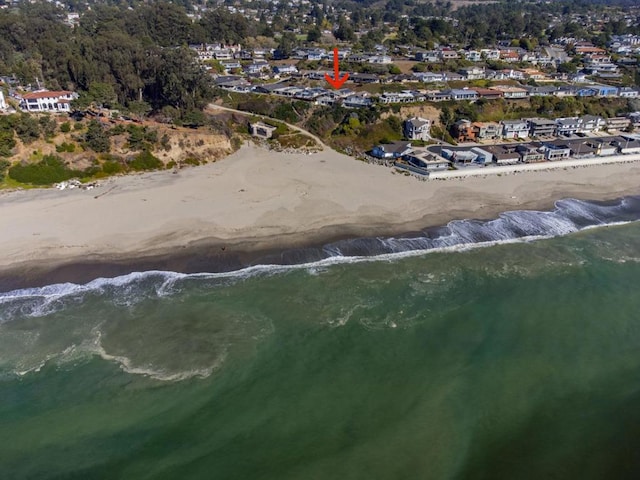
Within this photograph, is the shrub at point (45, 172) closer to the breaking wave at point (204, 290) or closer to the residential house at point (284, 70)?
the breaking wave at point (204, 290)

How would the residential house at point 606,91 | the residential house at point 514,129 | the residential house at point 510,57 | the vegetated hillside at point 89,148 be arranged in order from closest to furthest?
the vegetated hillside at point 89,148 → the residential house at point 514,129 → the residential house at point 606,91 → the residential house at point 510,57

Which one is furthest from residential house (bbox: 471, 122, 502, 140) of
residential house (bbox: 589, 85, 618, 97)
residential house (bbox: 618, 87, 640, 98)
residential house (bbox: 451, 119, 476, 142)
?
residential house (bbox: 618, 87, 640, 98)

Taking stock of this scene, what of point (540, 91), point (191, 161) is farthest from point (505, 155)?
point (191, 161)

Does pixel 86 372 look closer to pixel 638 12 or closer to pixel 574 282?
pixel 574 282

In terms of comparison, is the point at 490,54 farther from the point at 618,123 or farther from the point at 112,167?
the point at 112,167

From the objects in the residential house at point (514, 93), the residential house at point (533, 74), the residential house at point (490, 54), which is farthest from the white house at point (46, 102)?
the residential house at point (490, 54)

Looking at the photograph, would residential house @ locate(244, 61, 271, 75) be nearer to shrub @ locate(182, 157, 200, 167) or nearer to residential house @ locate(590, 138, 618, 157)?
shrub @ locate(182, 157, 200, 167)

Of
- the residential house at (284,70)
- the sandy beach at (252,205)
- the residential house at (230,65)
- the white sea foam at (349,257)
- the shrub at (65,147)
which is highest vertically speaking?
the residential house at (230,65)
